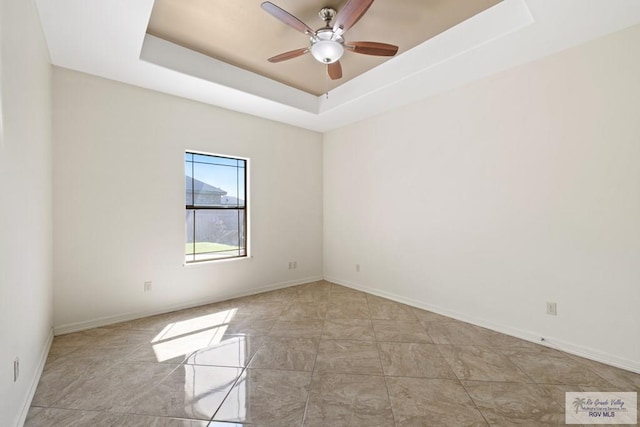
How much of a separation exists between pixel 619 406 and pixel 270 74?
4364 mm

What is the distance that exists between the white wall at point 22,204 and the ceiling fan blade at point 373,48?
2247 millimetres

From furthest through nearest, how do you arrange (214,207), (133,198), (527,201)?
(214,207)
(133,198)
(527,201)

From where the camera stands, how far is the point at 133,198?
10.7 feet

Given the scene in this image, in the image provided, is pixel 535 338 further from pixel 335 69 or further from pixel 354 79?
pixel 354 79

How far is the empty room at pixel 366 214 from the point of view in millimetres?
1887

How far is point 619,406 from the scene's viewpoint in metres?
1.84

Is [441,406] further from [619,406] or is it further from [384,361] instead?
[619,406]

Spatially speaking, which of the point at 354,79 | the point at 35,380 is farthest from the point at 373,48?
the point at 35,380

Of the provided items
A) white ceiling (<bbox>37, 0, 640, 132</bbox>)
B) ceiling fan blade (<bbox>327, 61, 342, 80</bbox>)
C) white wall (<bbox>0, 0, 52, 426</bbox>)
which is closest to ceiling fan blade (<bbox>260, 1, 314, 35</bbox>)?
ceiling fan blade (<bbox>327, 61, 342, 80</bbox>)

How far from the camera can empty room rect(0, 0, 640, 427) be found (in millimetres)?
1887

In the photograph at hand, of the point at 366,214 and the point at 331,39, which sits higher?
the point at 331,39

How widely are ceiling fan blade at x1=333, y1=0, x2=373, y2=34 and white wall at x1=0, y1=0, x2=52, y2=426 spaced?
6.44 ft

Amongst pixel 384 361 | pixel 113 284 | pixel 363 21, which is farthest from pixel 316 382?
pixel 363 21

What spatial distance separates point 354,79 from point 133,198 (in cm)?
309
